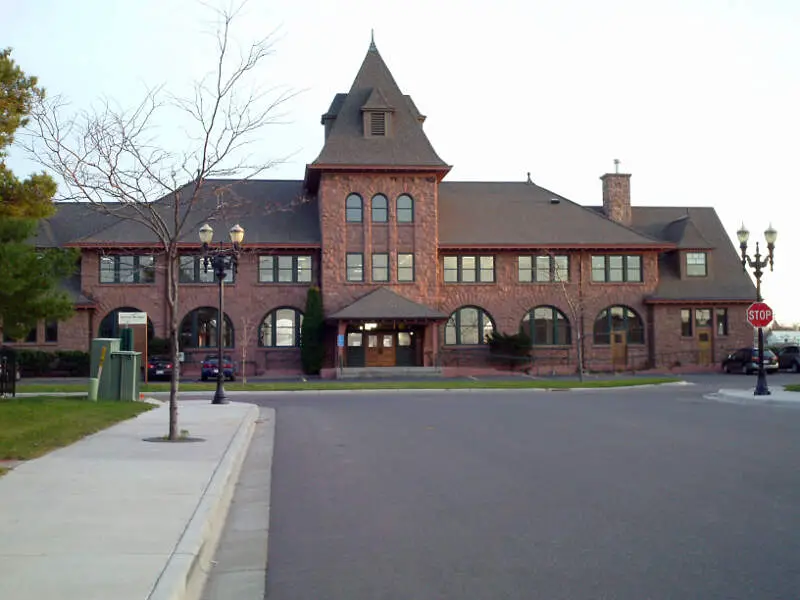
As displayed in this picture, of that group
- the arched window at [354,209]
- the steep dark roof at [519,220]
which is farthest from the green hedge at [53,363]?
the steep dark roof at [519,220]

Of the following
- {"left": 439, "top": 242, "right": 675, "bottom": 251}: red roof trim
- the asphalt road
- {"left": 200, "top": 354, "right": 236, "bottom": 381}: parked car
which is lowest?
the asphalt road

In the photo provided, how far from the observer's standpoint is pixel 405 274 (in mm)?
48781

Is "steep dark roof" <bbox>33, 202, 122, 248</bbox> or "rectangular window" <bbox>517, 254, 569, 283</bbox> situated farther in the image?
"rectangular window" <bbox>517, 254, 569, 283</bbox>

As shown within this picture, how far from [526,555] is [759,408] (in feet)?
61.6

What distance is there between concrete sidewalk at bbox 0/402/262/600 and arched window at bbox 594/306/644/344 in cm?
3884

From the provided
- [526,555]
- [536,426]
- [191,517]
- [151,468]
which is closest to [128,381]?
[536,426]

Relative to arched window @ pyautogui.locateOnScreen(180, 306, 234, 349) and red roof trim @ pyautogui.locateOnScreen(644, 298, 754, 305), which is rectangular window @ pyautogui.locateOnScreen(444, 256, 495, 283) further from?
arched window @ pyautogui.locateOnScreen(180, 306, 234, 349)

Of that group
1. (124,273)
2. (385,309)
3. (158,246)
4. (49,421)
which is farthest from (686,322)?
(49,421)

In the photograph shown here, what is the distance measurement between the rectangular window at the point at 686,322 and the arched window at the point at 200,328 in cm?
2451

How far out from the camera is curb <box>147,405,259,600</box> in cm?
615

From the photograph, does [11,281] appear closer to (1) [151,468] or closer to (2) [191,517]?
(1) [151,468]

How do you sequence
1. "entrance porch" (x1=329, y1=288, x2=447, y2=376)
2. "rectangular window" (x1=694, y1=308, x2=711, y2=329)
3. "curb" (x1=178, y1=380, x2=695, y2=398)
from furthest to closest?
1. "rectangular window" (x1=694, y1=308, x2=711, y2=329)
2. "entrance porch" (x1=329, y1=288, x2=447, y2=376)
3. "curb" (x1=178, y1=380, x2=695, y2=398)

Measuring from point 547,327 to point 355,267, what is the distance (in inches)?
436

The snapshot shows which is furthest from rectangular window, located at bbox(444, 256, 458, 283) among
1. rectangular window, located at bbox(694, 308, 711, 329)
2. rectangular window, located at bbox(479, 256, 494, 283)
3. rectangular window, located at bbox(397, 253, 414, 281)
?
rectangular window, located at bbox(694, 308, 711, 329)
